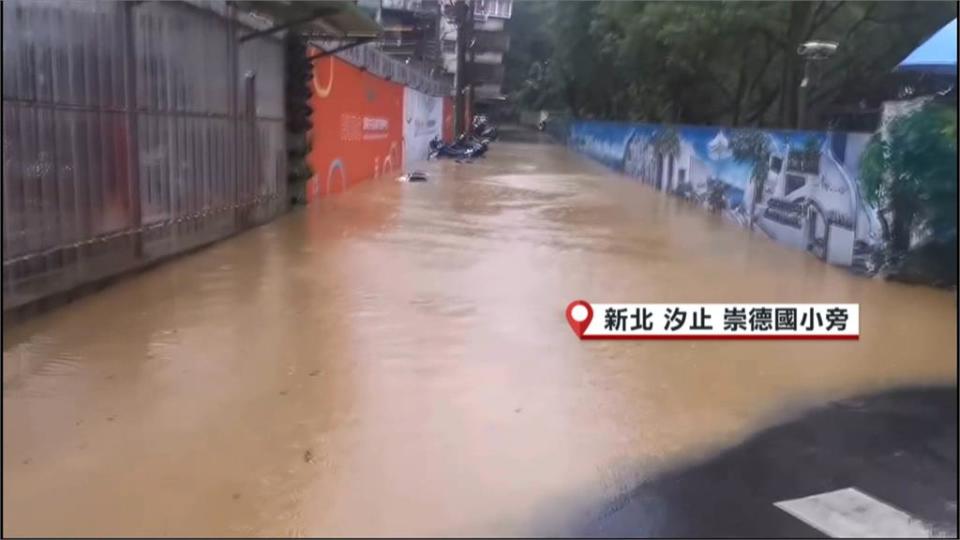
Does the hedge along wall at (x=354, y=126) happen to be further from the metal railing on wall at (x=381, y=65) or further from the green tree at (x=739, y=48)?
the green tree at (x=739, y=48)

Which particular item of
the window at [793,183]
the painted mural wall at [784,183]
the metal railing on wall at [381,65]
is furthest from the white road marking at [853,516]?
the metal railing on wall at [381,65]

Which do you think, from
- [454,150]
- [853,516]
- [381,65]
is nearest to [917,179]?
[853,516]

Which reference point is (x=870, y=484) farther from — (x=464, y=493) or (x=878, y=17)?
(x=878, y=17)

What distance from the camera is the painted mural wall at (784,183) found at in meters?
10.4

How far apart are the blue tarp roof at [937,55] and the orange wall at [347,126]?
9.36 metres

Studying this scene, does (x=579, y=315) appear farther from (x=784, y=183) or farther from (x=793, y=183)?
(x=784, y=183)

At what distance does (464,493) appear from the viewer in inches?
163

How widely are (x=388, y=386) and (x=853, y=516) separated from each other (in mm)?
2838

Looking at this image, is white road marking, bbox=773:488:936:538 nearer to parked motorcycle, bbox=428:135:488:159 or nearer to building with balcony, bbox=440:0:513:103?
parked motorcycle, bbox=428:135:488:159

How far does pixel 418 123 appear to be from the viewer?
107 feet

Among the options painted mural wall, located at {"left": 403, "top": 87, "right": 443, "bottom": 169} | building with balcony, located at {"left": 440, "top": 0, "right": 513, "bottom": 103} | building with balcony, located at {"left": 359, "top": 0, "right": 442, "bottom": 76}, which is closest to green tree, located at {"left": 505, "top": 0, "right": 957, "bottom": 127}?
painted mural wall, located at {"left": 403, "top": 87, "right": 443, "bottom": 169}

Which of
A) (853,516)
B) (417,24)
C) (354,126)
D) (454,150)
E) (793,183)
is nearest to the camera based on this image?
(853,516)

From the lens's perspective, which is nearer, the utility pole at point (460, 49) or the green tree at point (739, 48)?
the green tree at point (739, 48)

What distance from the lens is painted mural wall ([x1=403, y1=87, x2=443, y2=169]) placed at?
29.0m
